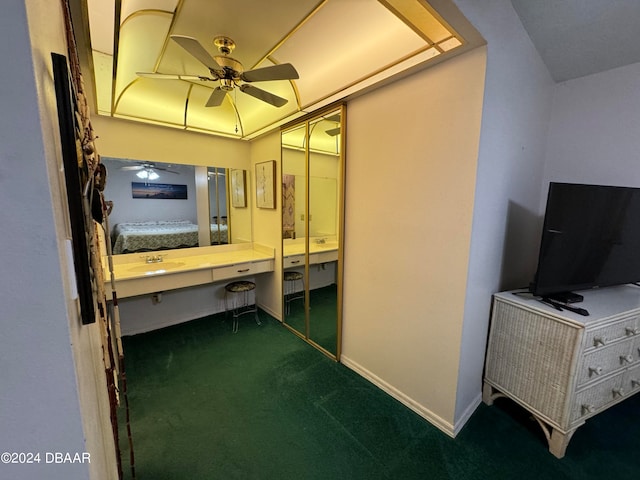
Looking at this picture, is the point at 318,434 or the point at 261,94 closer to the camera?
the point at 318,434

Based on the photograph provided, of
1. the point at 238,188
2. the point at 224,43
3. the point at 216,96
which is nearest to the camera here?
the point at 224,43

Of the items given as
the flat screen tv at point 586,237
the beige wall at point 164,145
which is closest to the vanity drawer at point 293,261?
the beige wall at point 164,145

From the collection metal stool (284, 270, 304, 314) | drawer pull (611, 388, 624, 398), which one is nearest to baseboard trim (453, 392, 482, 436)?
drawer pull (611, 388, 624, 398)

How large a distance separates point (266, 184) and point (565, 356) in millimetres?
2946

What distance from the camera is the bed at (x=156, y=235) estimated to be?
286cm

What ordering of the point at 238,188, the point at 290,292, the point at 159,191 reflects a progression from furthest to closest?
the point at 238,188 → the point at 290,292 → the point at 159,191

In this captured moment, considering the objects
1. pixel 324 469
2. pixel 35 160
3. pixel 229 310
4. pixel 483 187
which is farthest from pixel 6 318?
pixel 229 310

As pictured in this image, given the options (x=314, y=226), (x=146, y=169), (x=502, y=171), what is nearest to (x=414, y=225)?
(x=502, y=171)

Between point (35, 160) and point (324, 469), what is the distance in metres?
1.86

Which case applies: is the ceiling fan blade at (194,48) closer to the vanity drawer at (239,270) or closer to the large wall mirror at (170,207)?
the large wall mirror at (170,207)

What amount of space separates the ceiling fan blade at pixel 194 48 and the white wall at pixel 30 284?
3.77 feet

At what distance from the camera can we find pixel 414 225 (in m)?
1.82

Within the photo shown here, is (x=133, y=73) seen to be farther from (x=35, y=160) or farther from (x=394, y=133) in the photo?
(x=35, y=160)

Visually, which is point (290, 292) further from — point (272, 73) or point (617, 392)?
point (617, 392)
